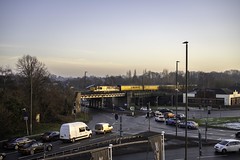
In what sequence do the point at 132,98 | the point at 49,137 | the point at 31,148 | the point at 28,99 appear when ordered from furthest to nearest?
the point at 132,98 < the point at 28,99 < the point at 49,137 < the point at 31,148

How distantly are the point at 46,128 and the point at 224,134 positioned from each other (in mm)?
28675

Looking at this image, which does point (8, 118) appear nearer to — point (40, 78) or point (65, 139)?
point (65, 139)

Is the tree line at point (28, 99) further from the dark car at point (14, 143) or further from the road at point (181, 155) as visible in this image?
the road at point (181, 155)

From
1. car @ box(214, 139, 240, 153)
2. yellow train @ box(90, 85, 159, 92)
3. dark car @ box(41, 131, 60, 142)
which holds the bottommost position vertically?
dark car @ box(41, 131, 60, 142)

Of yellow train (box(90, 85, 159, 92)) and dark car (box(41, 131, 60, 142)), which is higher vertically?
yellow train (box(90, 85, 159, 92))

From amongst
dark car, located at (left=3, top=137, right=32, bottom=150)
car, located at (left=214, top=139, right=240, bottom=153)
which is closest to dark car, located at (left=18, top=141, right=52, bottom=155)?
dark car, located at (left=3, top=137, right=32, bottom=150)

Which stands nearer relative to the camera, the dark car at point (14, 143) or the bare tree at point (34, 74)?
the dark car at point (14, 143)

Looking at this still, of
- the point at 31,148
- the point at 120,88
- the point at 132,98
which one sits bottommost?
the point at 31,148

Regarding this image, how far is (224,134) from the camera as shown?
44.5 meters

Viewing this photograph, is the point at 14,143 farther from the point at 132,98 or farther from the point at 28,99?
the point at 132,98

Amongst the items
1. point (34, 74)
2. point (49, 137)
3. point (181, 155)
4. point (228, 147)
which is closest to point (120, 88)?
point (34, 74)

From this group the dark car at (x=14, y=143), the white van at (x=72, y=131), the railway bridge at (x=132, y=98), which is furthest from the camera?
the railway bridge at (x=132, y=98)

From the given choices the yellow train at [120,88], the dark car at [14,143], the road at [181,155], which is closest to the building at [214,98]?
the yellow train at [120,88]

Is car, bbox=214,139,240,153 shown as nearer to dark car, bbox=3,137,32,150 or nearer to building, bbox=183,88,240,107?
dark car, bbox=3,137,32,150
